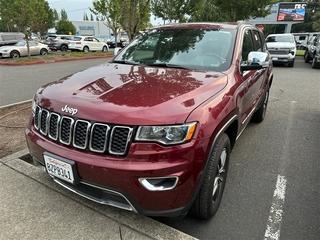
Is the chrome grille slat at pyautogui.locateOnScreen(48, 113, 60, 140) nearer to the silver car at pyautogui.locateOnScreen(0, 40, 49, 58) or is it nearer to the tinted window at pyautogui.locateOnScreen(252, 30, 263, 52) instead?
the tinted window at pyautogui.locateOnScreen(252, 30, 263, 52)

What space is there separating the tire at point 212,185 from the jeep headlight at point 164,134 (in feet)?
1.31

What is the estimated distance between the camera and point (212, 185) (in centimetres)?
216

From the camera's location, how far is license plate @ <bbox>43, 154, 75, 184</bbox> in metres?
2.00

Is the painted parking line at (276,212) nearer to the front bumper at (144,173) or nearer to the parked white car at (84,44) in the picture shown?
the front bumper at (144,173)

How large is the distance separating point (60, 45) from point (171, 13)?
11.2 meters

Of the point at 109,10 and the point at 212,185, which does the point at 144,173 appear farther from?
the point at 109,10

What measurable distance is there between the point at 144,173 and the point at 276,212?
61.5 inches

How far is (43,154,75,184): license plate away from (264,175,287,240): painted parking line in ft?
5.71

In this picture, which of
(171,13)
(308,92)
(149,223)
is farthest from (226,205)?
(171,13)

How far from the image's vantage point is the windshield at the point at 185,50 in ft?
9.55

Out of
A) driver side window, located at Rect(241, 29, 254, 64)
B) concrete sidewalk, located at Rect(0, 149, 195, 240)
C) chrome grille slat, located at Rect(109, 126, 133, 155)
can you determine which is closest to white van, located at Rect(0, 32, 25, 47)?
concrete sidewalk, located at Rect(0, 149, 195, 240)

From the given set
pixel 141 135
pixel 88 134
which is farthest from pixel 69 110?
pixel 141 135

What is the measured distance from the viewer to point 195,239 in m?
2.07

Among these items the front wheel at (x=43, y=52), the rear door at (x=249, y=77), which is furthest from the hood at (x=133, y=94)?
the front wheel at (x=43, y=52)
